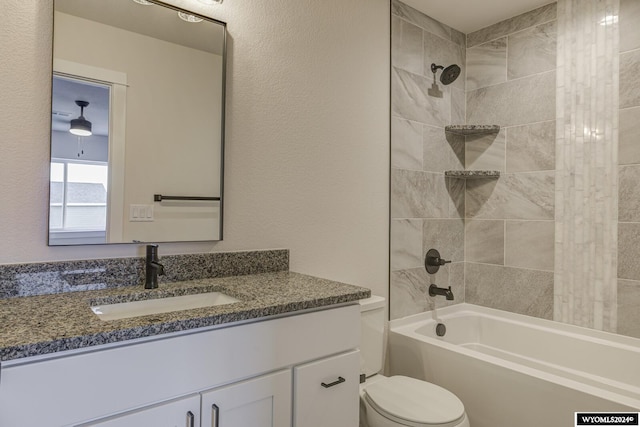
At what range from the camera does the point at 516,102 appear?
8.41 ft

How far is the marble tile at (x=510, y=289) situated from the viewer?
2.42m

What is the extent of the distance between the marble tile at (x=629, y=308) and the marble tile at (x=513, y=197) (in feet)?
1.72

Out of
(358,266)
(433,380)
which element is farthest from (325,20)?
(433,380)

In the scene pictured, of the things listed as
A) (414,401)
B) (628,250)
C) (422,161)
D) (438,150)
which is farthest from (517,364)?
(438,150)

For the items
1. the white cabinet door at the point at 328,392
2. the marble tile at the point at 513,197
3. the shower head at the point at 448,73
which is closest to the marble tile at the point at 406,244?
the marble tile at the point at 513,197

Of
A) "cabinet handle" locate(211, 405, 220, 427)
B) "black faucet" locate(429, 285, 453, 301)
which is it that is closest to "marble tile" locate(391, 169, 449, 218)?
"black faucet" locate(429, 285, 453, 301)

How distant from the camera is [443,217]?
2650mm

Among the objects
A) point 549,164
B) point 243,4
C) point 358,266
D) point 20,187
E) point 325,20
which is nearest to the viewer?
point 20,187

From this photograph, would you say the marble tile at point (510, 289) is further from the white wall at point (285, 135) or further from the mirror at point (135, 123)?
the mirror at point (135, 123)

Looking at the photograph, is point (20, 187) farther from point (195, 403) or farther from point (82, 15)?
point (195, 403)

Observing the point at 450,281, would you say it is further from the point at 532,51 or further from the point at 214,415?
the point at 214,415

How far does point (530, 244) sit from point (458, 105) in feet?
3.45

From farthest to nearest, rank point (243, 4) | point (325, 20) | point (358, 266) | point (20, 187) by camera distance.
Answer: point (358, 266)
point (325, 20)
point (243, 4)
point (20, 187)

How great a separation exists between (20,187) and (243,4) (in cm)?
113
